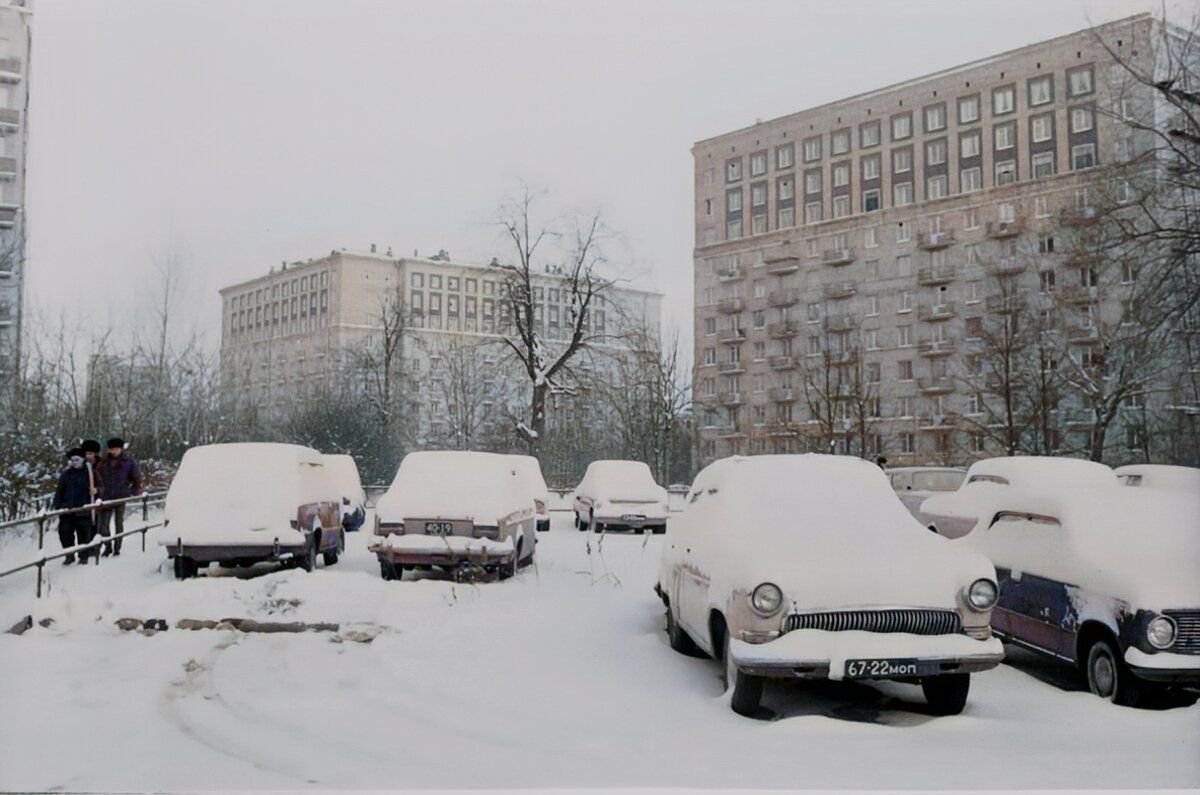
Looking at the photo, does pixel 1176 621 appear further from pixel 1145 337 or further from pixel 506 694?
pixel 1145 337

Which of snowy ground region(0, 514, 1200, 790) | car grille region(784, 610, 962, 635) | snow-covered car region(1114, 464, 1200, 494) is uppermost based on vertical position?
snow-covered car region(1114, 464, 1200, 494)

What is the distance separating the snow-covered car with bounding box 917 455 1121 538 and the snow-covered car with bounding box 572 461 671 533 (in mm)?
9780

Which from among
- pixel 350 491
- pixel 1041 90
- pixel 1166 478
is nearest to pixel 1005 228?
pixel 1041 90

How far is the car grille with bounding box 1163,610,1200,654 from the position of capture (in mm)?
6188

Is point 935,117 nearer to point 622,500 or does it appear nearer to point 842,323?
point 842,323

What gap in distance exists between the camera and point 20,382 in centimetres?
931

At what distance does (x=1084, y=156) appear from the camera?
57.0 feet

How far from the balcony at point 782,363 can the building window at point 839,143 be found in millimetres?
7418

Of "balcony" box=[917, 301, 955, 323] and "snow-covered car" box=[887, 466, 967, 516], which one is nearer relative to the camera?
"snow-covered car" box=[887, 466, 967, 516]

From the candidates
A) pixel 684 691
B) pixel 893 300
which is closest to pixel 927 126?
pixel 893 300

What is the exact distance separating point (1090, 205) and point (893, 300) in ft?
50.5

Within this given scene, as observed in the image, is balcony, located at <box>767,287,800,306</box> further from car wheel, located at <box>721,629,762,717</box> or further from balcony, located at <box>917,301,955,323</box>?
→ car wheel, located at <box>721,629,762,717</box>

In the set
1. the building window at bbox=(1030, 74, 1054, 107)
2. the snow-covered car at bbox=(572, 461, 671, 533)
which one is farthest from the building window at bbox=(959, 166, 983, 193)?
the snow-covered car at bbox=(572, 461, 671, 533)

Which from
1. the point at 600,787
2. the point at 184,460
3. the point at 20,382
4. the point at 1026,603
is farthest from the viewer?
the point at 184,460
